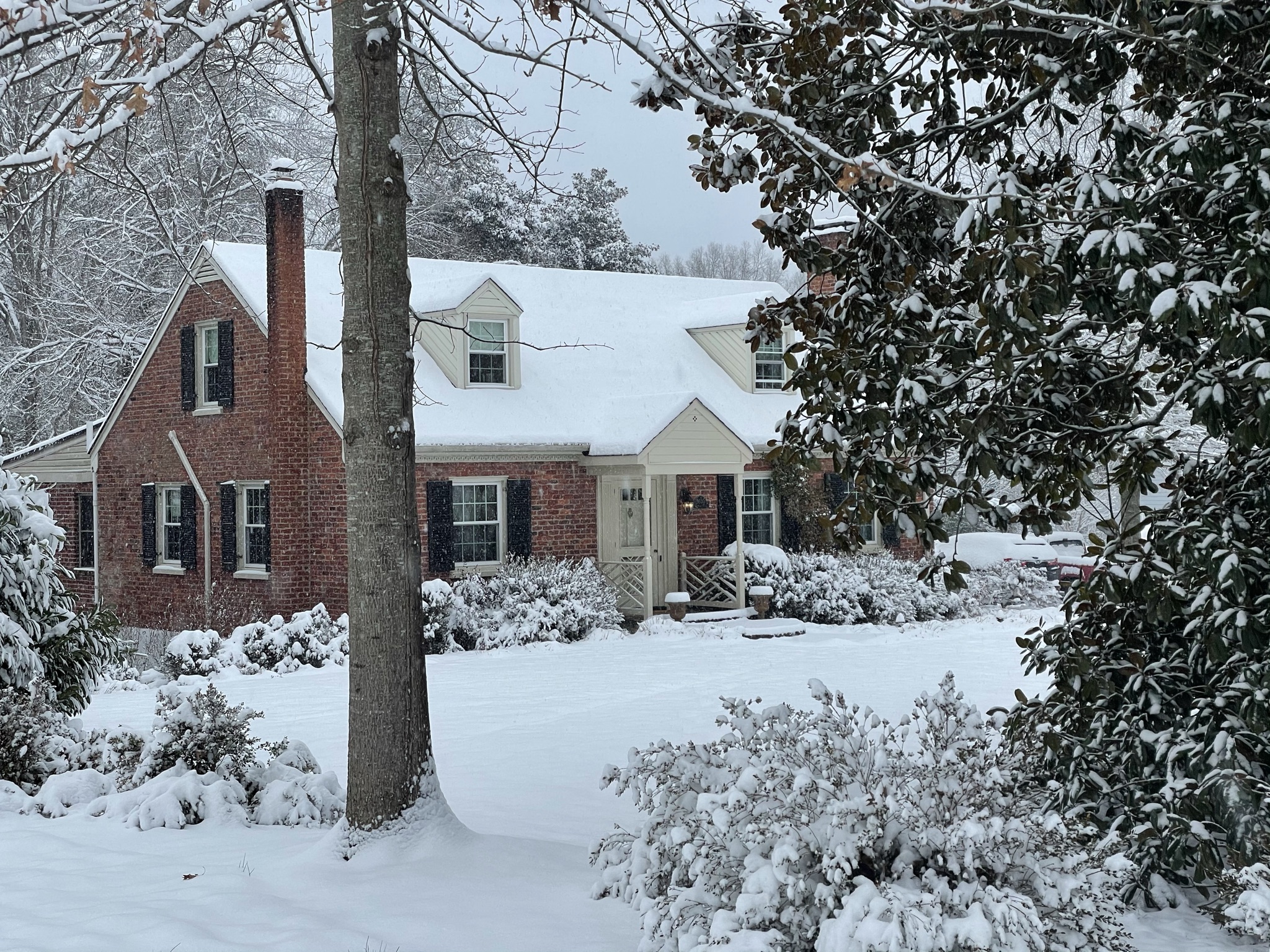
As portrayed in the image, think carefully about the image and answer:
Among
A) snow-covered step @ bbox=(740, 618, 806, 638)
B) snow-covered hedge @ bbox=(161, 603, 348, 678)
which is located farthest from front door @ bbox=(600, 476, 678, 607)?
snow-covered hedge @ bbox=(161, 603, 348, 678)

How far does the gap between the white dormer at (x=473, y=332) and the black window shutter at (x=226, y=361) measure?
119 inches

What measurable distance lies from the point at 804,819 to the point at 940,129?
3.94 metres

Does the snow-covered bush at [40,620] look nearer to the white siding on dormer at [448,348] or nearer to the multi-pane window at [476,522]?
the multi-pane window at [476,522]

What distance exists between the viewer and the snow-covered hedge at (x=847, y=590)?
22016mm

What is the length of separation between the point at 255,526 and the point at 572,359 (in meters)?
6.46

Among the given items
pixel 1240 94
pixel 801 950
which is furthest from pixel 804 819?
pixel 1240 94

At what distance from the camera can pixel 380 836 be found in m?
6.34

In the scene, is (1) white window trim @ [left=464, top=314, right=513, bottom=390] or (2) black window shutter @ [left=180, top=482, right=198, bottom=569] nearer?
(1) white window trim @ [left=464, top=314, right=513, bottom=390]

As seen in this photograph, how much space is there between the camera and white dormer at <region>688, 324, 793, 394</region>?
24969mm

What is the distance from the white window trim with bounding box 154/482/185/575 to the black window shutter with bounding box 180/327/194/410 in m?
1.58

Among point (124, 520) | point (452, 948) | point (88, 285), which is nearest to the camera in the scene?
point (452, 948)

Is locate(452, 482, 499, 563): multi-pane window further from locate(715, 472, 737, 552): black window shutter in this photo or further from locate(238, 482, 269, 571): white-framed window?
locate(715, 472, 737, 552): black window shutter

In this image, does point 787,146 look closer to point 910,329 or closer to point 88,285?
point 910,329

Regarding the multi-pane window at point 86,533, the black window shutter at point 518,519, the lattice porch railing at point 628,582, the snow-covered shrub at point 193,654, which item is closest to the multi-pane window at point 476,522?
the black window shutter at point 518,519
